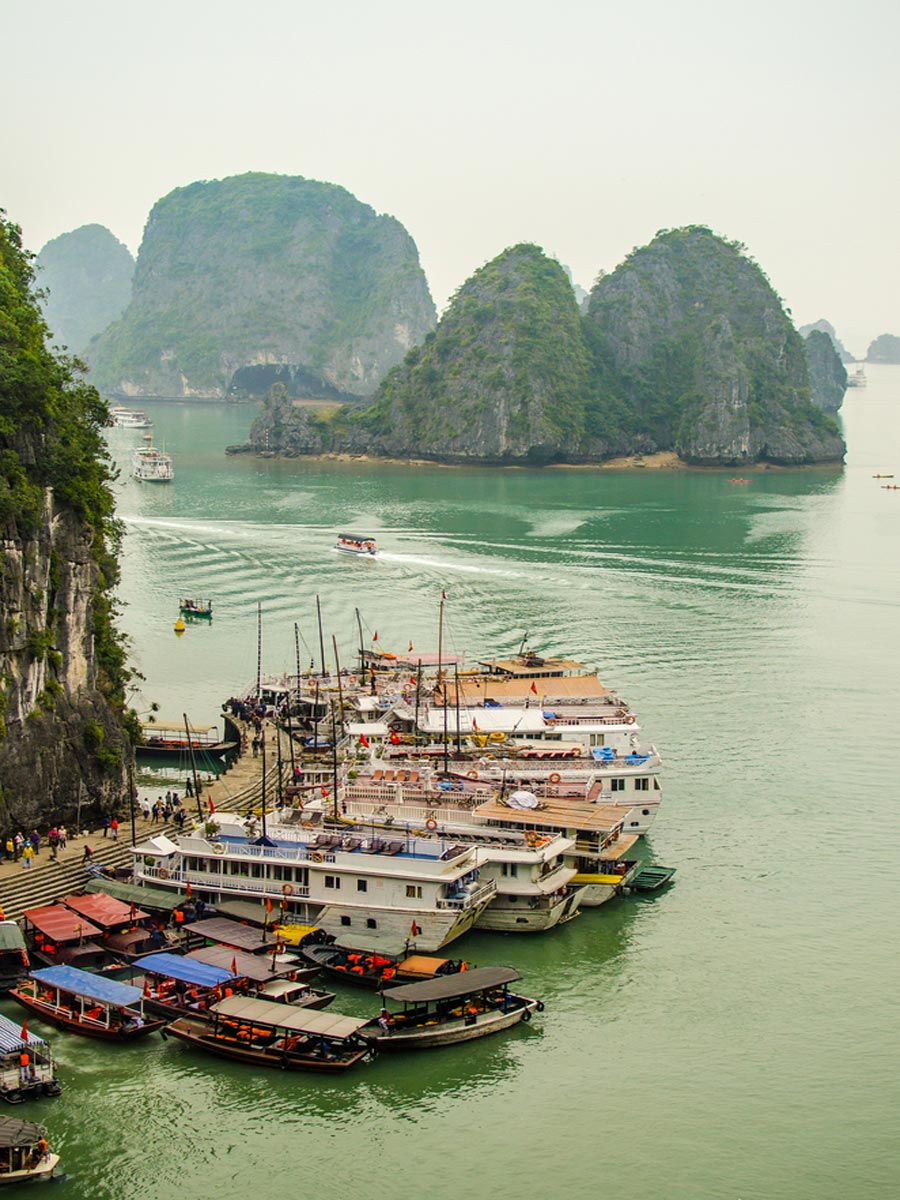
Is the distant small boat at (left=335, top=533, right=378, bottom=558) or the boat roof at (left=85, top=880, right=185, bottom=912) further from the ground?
the distant small boat at (left=335, top=533, right=378, bottom=558)

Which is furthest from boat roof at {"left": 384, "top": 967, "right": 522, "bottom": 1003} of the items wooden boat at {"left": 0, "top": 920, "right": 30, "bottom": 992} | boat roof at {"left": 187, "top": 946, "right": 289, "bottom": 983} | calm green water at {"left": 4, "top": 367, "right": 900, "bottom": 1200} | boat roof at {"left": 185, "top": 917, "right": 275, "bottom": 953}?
wooden boat at {"left": 0, "top": 920, "right": 30, "bottom": 992}

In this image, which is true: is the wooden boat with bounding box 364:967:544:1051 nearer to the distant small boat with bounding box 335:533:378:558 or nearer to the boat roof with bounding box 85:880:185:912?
the boat roof with bounding box 85:880:185:912

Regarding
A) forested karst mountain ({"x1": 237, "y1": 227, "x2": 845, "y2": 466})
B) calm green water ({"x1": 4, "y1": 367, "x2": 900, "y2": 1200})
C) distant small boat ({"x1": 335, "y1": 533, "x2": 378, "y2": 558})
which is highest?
forested karst mountain ({"x1": 237, "y1": 227, "x2": 845, "y2": 466})

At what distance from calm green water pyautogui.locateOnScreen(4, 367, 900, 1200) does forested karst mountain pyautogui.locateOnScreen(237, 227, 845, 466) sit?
80.0 m

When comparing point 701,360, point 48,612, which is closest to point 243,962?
point 48,612

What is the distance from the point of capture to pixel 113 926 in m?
32.6

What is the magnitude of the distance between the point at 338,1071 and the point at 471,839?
32.4 feet

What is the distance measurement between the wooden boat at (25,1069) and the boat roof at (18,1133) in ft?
5.61

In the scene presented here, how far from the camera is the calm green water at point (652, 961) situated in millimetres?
25969

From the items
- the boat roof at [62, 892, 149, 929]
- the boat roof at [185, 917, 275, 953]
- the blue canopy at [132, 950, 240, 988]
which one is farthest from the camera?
the boat roof at [62, 892, 149, 929]

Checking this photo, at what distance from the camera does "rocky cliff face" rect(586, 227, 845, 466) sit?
172 meters

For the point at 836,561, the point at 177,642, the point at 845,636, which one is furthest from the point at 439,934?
the point at 836,561

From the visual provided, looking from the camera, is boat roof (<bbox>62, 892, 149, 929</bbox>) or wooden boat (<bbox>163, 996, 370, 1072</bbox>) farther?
boat roof (<bbox>62, 892, 149, 929</bbox>)

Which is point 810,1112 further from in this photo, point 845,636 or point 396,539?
point 396,539
